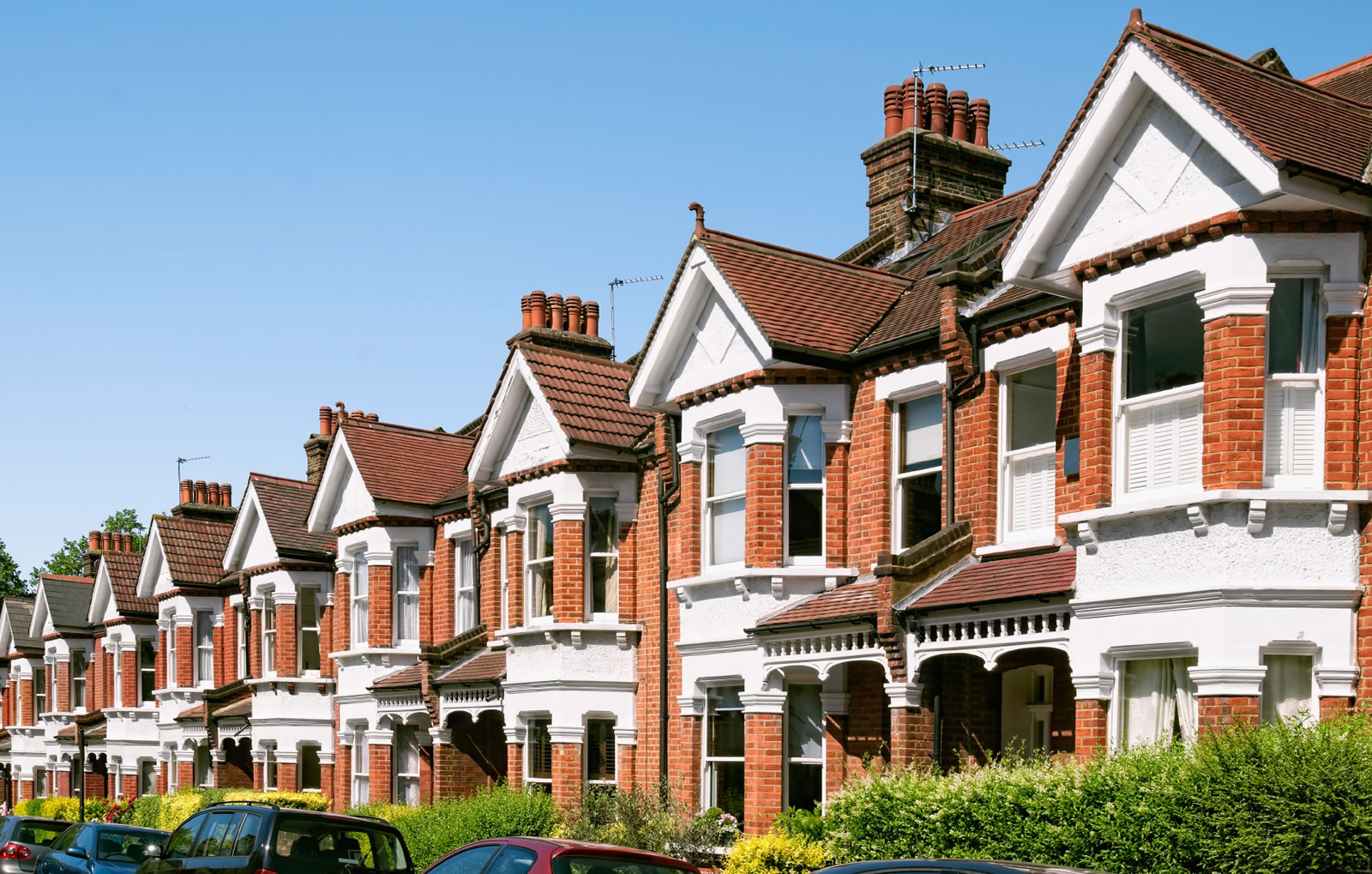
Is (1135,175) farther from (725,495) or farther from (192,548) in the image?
(192,548)

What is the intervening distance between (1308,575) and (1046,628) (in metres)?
2.71

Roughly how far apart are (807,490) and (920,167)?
24.1 ft

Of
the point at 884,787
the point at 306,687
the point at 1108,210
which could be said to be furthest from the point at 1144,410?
the point at 306,687

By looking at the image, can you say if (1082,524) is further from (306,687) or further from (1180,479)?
(306,687)

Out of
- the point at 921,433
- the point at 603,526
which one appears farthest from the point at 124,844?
the point at 921,433

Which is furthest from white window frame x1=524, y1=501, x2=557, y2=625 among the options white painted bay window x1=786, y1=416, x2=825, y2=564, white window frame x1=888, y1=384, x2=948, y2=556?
white window frame x1=888, y1=384, x2=948, y2=556

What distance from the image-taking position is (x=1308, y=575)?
1318 centimetres

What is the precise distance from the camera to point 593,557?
24.1 meters

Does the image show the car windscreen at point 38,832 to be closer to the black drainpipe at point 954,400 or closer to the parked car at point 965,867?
the black drainpipe at point 954,400

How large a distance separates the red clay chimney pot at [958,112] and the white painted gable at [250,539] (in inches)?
680

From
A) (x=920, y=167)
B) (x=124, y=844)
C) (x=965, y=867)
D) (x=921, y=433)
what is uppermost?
(x=920, y=167)

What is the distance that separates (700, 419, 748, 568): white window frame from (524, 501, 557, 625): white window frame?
3877mm

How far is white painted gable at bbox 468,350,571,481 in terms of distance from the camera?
2453 centimetres

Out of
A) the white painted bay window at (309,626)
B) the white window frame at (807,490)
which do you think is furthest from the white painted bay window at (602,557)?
the white painted bay window at (309,626)
